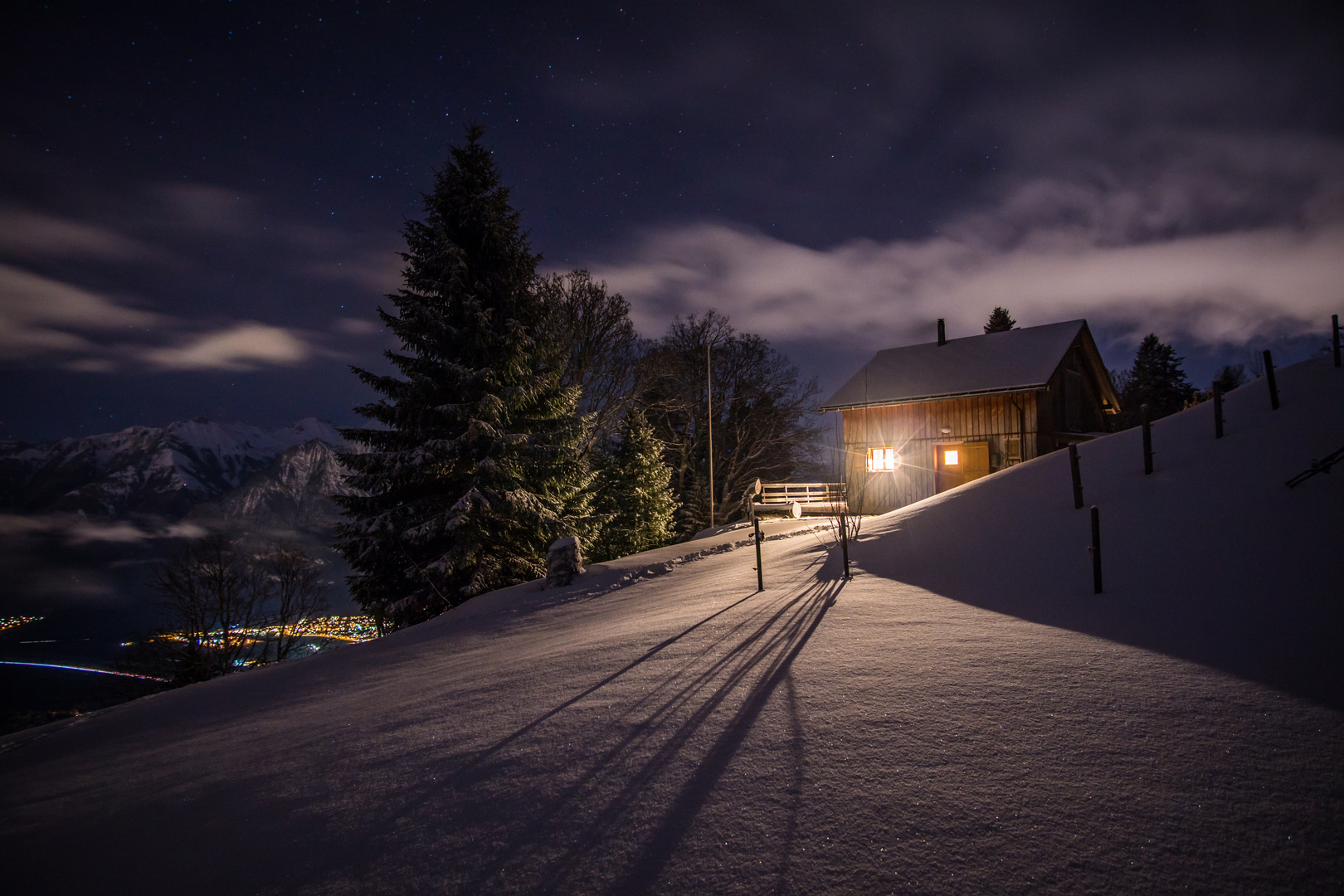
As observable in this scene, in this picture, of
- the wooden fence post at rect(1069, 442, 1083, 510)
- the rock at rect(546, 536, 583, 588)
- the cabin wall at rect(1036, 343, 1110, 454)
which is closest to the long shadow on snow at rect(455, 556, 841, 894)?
the wooden fence post at rect(1069, 442, 1083, 510)

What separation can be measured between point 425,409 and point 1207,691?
45.6 ft

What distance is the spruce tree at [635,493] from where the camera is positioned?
21531mm

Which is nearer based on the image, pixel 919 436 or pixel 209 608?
pixel 209 608

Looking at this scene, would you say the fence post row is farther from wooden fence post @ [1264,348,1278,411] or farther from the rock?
the rock

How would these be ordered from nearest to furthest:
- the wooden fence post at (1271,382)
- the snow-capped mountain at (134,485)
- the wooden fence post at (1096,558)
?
the wooden fence post at (1096,558) → the wooden fence post at (1271,382) → the snow-capped mountain at (134,485)

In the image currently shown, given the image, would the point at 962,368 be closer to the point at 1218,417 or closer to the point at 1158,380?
the point at 1218,417

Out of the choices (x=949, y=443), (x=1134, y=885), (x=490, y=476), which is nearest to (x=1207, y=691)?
(x=1134, y=885)

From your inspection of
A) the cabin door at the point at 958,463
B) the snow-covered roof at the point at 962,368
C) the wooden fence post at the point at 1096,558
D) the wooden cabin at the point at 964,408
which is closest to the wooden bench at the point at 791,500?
the wooden cabin at the point at 964,408

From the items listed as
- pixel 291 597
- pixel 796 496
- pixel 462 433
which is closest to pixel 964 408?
pixel 796 496

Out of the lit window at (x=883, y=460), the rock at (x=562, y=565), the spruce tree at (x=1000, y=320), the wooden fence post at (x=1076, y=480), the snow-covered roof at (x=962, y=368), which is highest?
the spruce tree at (x=1000, y=320)

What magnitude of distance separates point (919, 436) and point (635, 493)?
12085 millimetres

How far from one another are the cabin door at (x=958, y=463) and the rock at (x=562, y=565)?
51.2ft

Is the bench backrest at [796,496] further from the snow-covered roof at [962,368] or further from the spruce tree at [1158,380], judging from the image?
the spruce tree at [1158,380]

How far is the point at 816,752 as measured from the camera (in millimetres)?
2803
